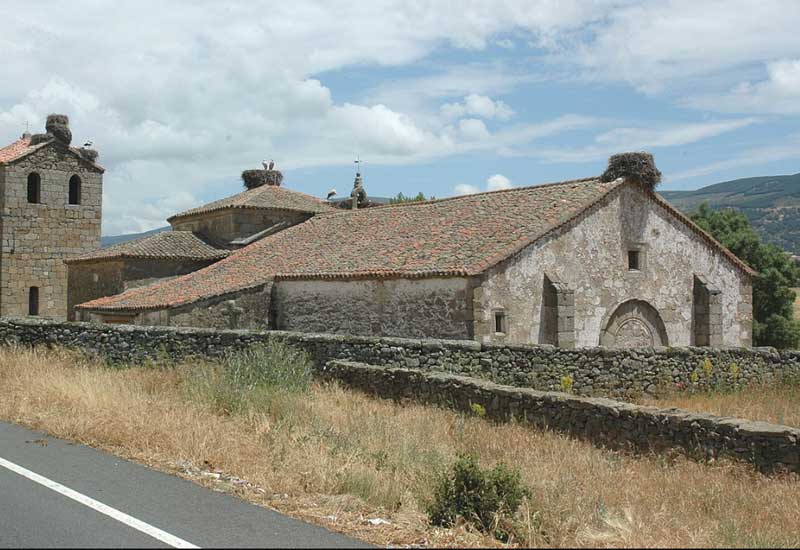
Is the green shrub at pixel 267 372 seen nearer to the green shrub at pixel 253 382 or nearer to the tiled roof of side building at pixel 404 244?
the green shrub at pixel 253 382

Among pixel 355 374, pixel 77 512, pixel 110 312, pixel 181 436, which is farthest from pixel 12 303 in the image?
pixel 77 512

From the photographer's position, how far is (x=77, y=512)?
647 centimetres

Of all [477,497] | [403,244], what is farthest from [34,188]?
[477,497]

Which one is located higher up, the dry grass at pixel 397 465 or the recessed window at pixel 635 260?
the recessed window at pixel 635 260

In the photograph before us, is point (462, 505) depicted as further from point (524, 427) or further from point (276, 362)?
point (276, 362)

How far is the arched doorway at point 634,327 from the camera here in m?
21.8

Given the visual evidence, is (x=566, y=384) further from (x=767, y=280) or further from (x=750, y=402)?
(x=767, y=280)

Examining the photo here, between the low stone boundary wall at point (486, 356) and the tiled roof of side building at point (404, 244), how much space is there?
3835 mm

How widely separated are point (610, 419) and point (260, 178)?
27413 millimetres

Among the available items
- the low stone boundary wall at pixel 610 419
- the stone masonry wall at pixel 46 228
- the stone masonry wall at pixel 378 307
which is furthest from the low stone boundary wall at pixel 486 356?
the stone masonry wall at pixel 46 228

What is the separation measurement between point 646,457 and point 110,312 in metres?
17.9

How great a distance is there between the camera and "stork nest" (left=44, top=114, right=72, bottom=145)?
34.0 m

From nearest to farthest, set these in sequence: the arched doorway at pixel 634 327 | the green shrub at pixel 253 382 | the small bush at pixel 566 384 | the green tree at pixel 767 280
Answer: the green shrub at pixel 253 382
the small bush at pixel 566 384
the arched doorway at pixel 634 327
the green tree at pixel 767 280

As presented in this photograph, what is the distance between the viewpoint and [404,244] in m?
22.6
